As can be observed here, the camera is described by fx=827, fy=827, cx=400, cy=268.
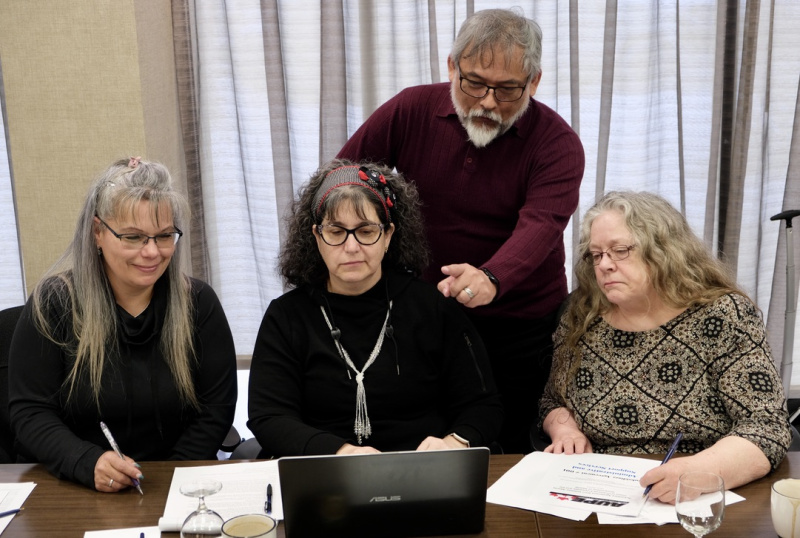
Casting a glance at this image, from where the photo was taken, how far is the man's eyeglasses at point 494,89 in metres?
2.29

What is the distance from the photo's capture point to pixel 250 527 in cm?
139

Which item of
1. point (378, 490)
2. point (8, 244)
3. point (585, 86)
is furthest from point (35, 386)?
point (585, 86)

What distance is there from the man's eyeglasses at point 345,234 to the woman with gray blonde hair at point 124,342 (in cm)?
38

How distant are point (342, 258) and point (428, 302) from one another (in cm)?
28

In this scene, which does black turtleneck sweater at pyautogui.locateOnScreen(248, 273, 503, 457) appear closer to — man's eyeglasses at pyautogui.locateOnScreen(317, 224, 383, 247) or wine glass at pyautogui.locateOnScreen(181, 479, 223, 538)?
man's eyeglasses at pyautogui.locateOnScreen(317, 224, 383, 247)

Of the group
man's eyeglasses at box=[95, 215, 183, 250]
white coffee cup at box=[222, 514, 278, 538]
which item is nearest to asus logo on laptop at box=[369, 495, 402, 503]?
white coffee cup at box=[222, 514, 278, 538]

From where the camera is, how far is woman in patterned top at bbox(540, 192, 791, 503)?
1.98m

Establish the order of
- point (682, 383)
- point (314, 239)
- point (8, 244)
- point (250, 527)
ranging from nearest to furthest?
1. point (250, 527)
2. point (682, 383)
3. point (314, 239)
4. point (8, 244)

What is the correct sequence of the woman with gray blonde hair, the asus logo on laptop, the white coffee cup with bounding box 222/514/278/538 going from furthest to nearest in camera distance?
the woman with gray blonde hair < the asus logo on laptop < the white coffee cup with bounding box 222/514/278/538

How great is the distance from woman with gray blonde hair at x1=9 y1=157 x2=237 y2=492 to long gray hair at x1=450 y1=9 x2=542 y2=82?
2.92ft

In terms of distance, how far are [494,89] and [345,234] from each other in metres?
0.60

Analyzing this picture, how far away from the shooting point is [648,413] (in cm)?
202

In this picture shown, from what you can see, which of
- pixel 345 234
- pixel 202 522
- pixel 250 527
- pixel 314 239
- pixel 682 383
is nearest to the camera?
pixel 250 527

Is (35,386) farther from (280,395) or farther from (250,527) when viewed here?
(250,527)
